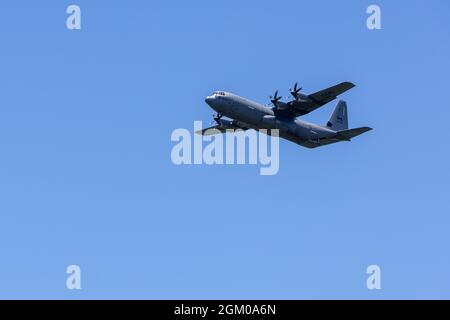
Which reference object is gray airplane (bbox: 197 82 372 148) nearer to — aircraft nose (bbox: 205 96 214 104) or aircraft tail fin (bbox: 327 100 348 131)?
aircraft nose (bbox: 205 96 214 104)

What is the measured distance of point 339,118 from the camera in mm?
92750

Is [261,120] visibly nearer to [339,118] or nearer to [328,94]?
[328,94]

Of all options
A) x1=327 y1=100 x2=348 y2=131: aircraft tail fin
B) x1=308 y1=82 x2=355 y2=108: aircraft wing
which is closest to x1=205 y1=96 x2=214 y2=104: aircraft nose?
x1=308 y1=82 x2=355 y2=108: aircraft wing

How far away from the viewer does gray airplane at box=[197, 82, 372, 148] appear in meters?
80.4

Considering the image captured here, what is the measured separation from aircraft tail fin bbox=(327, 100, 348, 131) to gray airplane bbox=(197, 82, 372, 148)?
214 cm

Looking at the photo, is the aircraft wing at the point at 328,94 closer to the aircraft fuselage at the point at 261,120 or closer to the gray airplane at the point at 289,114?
the gray airplane at the point at 289,114

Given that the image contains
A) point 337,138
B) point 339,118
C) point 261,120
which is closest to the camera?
point 261,120

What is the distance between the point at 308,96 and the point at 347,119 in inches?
467

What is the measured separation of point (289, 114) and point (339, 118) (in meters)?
10.4

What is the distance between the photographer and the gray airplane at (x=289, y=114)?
80438mm

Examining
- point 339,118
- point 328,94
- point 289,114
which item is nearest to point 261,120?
point 289,114
